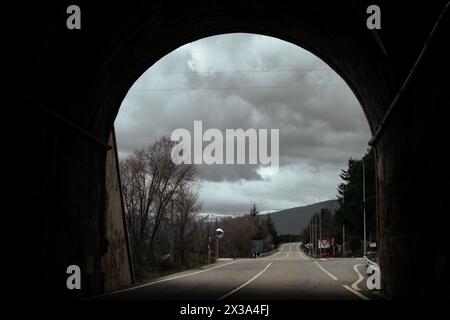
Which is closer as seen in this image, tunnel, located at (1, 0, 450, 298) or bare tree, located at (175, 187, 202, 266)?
tunnel, located at (1, 0, 450, 298)

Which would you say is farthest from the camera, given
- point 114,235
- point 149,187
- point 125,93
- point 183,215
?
point 183,215

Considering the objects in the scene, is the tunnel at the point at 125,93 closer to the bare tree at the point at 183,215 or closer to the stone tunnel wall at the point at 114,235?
the stone tunnel wall at the point at 114,235

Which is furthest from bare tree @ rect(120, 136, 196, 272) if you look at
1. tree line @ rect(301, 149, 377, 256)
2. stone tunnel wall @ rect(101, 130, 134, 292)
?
tree line @ rect(301, 149, 377, 256)

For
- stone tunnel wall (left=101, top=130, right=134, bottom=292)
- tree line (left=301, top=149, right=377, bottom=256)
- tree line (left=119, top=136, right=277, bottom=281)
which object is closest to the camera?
stone tunnel wall (left=101, top=130, right=134, bottom=292)

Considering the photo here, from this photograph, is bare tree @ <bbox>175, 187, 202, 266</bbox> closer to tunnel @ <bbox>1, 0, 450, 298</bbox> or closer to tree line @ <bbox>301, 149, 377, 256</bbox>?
tunnel @ <bbox>1, 0, 450, 298</bbox>

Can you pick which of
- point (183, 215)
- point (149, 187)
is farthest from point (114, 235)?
point (183, 215)

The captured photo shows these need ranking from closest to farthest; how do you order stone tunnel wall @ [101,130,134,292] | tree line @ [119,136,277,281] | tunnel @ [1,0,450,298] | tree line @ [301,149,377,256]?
tunnel @ [1,0,450,298]
stone tunnel wall @ [101,130,134,292]
tree line @ [119,136,277,281]
tree line @ [301,149,377,256]

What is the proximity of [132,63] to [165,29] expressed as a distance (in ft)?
5.21

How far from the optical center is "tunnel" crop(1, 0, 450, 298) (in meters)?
10.0

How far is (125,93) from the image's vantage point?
18.6 meters

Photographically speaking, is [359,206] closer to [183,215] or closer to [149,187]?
[183,215]

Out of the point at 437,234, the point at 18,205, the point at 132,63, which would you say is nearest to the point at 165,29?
the point at 132,63

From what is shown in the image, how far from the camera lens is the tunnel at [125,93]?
10.0m
